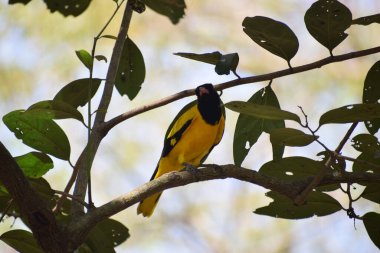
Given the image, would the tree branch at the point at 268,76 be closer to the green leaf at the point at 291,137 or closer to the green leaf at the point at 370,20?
the green leaf at the point at 370,20

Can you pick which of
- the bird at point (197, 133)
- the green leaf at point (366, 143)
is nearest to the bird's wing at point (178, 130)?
the bird at point (197, 133)

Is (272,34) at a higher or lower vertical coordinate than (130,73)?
lower

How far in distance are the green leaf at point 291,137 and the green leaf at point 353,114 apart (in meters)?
0.05

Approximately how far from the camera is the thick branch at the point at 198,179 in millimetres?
1490

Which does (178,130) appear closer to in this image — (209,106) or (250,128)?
(209,106)

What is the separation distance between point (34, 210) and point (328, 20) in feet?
2.96

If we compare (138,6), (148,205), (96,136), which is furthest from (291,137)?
(148,205)

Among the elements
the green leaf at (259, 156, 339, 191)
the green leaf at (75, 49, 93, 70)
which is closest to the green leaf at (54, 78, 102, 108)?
the green leaf at (75, 49, 93, 70)

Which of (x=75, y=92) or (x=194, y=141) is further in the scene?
(x=194, y=141)

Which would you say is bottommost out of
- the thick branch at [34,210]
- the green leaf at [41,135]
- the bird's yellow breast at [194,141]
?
the thick branch at [34,210]

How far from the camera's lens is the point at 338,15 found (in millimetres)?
1688

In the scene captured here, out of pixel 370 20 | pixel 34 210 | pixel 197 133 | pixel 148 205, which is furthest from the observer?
pixel 148 205

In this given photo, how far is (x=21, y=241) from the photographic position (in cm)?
173

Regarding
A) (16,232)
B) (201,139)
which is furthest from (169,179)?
(201,139)
